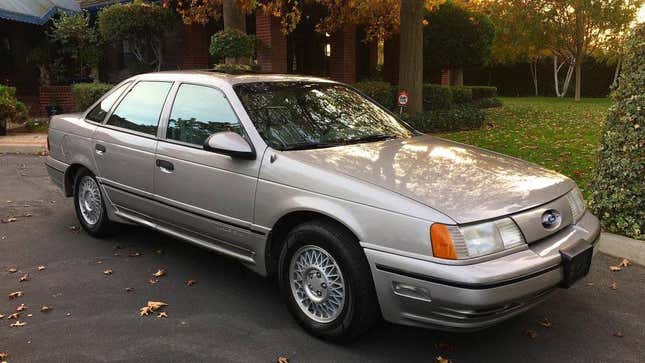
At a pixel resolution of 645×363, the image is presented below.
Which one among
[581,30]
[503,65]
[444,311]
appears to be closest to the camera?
[444,311]

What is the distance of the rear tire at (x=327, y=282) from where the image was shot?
320 cm

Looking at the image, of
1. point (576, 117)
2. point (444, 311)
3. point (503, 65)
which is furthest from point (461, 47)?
point (503, 65)

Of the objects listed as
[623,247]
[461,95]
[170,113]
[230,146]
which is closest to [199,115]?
[170,113]

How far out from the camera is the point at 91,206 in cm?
541

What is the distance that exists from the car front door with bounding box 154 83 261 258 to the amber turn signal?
130cm

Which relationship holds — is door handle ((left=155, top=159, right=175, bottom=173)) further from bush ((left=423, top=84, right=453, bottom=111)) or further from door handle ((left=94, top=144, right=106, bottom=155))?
bush ((left=423, top=84, right=453, bottom=111))

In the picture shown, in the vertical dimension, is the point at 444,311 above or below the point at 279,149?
below

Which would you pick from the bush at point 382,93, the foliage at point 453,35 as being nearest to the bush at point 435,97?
the foliage at point 453,35

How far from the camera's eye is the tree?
1678cm

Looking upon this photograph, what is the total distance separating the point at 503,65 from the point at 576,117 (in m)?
20.6

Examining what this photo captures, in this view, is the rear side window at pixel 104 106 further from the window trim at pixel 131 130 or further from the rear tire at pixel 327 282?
the rear tire at pixel 327 282

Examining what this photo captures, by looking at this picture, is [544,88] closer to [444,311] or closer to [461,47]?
[461,47]

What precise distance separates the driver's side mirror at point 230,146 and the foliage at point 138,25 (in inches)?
456

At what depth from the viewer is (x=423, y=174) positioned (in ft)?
11.4
